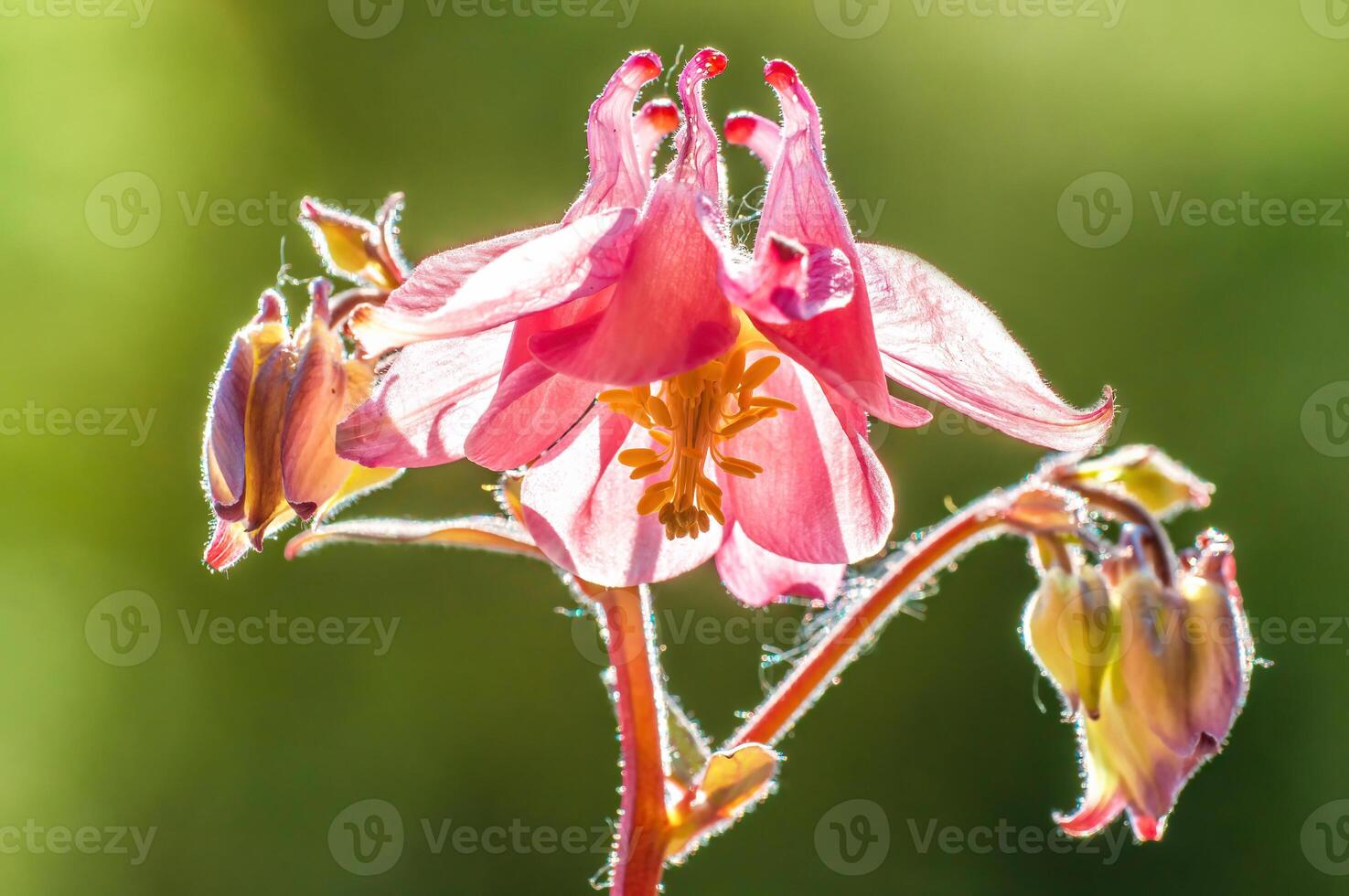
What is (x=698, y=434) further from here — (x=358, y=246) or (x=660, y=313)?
(x=358, y=246)

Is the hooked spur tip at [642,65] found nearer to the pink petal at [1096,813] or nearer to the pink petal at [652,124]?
the pink petal at [652,124]

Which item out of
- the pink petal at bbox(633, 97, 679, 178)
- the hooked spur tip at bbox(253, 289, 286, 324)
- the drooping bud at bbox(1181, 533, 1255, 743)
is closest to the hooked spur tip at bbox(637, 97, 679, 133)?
the pink petal at bbox(633, 97, 679, 178)

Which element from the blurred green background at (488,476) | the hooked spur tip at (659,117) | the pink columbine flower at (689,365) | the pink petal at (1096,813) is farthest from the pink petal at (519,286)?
the blurred green background at (488,476)

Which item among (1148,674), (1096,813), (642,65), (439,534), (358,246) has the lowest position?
(1096,813)

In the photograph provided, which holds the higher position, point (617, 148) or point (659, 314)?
point (617, 148)

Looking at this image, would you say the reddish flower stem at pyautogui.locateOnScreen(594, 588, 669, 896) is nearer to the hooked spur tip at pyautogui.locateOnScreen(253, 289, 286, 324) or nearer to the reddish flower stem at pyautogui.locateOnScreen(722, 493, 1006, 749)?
the reddish flower stem at pyautogui.locateOnScreen(722, 493, 1006, 749)

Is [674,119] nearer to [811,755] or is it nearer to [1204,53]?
[811,755]

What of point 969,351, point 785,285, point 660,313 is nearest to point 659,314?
point 660,313

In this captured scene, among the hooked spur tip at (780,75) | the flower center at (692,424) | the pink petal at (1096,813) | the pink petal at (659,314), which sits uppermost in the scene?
the hooked spur tip at (780,75)
